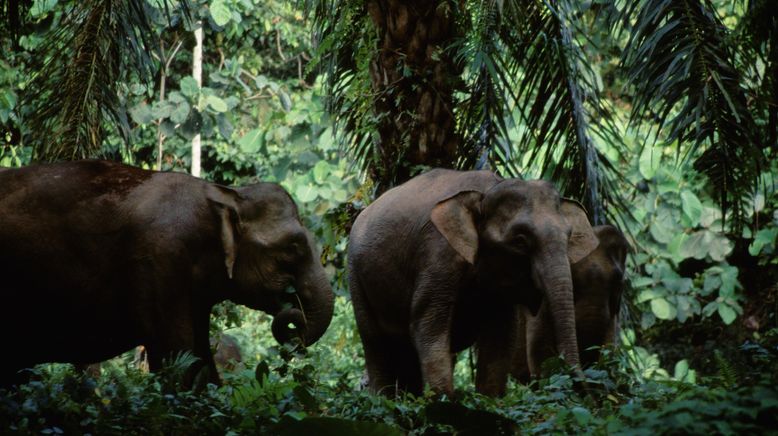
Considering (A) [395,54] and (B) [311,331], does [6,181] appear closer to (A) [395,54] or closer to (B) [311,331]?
(B) [311,331]

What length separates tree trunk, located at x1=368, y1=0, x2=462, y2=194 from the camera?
394 inches

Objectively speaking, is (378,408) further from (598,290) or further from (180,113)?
(180,113)

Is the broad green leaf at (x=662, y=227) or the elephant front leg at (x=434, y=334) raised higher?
the elephant front leg at (x=434, y=334)

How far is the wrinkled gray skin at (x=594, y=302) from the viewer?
9.41 m

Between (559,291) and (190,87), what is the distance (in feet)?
32.9

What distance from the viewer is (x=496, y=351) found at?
27.2ft

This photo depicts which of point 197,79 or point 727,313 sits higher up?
point 197,79

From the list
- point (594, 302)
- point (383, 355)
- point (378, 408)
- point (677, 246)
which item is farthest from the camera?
point (677, 246)

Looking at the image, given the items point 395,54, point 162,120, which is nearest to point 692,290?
point 162,120

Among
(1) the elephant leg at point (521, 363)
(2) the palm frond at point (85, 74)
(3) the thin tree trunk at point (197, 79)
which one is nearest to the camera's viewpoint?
(2) the palm frond at point (85, 74)

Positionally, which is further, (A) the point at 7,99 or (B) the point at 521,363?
(A) the point at 7,99

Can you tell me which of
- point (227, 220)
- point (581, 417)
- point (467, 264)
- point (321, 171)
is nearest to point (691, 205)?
point (321, 171)

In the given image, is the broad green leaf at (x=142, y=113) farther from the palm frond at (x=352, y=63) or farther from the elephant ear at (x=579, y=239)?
the elephant ear at (x=579, y=239)

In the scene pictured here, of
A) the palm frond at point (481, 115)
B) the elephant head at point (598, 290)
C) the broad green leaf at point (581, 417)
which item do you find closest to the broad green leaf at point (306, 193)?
the palm frond at point (481, 115)
